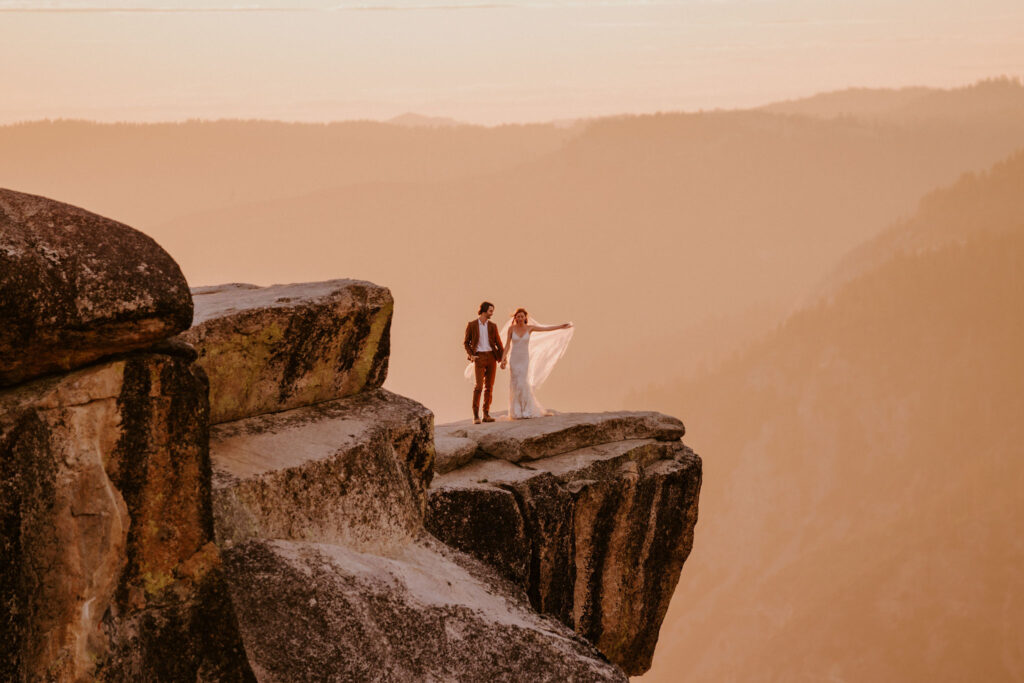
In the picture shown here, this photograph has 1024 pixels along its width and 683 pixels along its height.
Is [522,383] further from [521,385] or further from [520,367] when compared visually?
[520,367]

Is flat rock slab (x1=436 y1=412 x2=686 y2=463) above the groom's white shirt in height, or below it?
below

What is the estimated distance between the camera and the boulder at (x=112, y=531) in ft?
29.1

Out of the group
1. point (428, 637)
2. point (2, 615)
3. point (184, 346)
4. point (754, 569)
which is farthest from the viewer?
point (754, 569)

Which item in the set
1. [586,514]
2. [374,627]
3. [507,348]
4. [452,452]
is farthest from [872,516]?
[374,627]

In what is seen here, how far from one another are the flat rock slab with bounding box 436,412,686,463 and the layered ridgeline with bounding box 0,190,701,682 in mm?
2632

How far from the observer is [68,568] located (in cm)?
913

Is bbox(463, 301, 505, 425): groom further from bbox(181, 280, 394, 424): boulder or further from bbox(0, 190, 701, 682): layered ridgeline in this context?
bbox(181, 280, 394, 424): boulder

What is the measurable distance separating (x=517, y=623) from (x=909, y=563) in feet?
477

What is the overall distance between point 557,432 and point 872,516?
156 m

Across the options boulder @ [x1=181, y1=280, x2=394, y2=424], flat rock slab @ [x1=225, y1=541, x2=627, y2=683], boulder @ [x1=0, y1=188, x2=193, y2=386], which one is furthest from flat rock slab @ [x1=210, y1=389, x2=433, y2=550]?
boulder @ [x1=0, y1=188, x2=193, y2=386]

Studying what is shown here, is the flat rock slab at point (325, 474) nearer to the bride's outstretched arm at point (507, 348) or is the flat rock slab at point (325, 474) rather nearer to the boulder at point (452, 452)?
the boulder at point (452, 452)

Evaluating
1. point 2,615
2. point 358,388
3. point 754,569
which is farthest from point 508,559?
point 754,569

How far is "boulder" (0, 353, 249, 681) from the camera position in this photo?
29.1ft

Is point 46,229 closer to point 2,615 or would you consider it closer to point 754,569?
point 2,615
